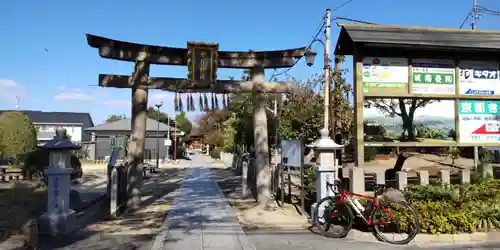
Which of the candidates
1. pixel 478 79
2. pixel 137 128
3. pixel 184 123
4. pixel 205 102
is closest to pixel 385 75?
pixel 478 79

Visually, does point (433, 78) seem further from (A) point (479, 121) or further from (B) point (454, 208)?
(B) point (454, 208)

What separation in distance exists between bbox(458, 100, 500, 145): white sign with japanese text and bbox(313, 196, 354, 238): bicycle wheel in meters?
4.46

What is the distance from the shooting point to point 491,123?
10586 mm

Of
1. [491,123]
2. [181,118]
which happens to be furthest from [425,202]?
[181,118]

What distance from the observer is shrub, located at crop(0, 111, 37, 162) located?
1825cm

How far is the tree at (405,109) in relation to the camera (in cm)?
1050

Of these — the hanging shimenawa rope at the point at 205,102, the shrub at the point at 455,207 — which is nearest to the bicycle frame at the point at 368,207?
the shrub at the point at 455,207

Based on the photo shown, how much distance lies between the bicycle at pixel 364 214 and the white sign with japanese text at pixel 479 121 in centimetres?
406

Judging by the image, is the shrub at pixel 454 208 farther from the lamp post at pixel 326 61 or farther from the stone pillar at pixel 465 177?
the lamp post at pixel 326 61

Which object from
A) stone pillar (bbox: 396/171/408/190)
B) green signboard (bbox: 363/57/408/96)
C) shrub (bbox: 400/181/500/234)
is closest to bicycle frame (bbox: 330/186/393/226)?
shrub (bbox: 400/181/500/234)

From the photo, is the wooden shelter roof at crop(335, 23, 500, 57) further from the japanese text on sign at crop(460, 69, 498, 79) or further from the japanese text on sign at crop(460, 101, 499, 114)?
the japanese text on sign at crop(460, 101, 499, 114)

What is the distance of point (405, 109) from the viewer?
421 inches

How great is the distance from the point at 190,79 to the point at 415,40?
6.02 metres

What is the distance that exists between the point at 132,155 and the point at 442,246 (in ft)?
25.9
